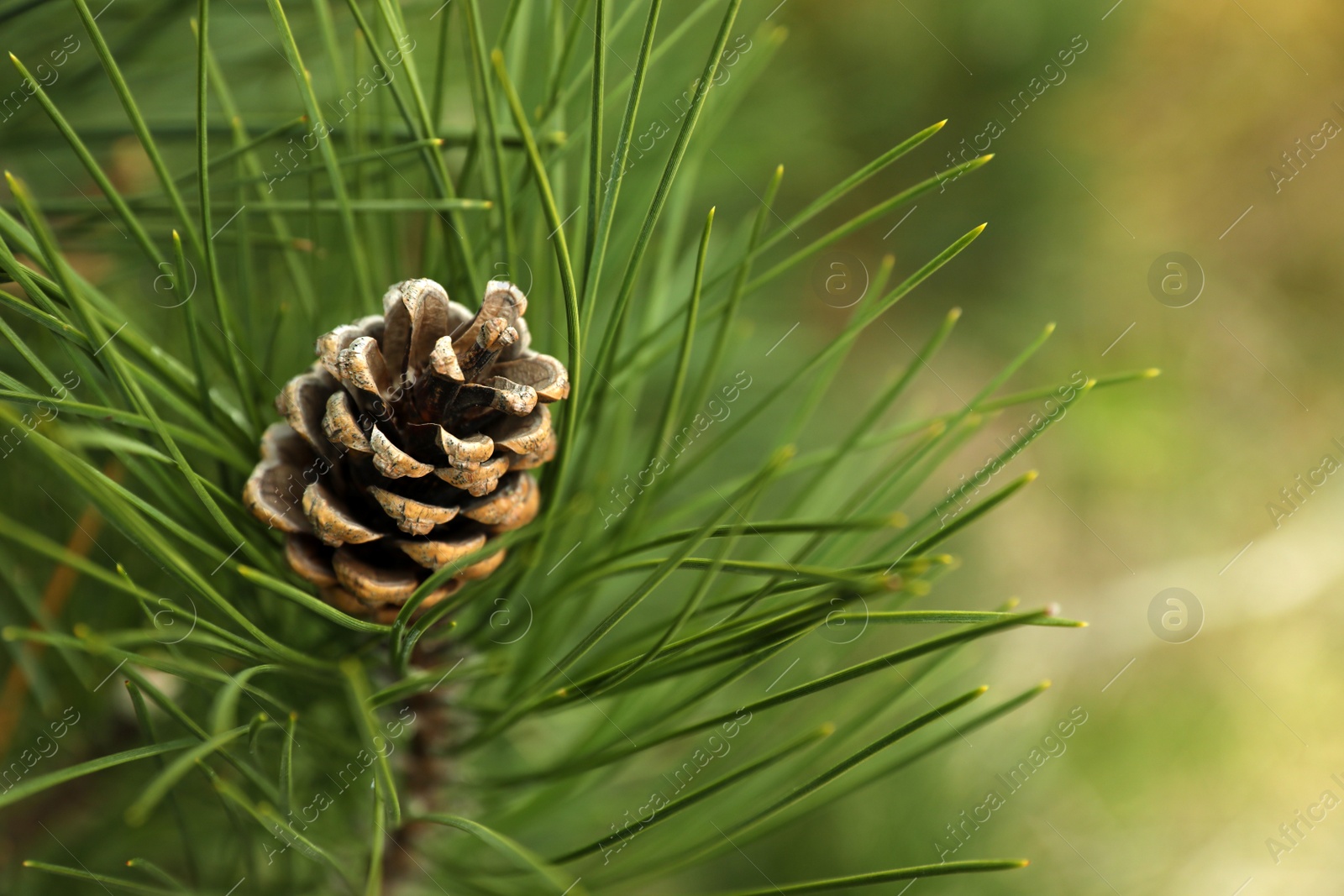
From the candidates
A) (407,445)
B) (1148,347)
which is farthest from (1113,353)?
(407,445)

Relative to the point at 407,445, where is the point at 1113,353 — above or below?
above

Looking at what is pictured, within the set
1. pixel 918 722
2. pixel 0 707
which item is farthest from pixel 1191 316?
pixel 0 707

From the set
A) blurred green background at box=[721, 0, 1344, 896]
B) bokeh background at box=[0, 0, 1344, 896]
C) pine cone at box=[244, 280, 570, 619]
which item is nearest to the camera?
pine cone at box=[244, 280, 570, 619]

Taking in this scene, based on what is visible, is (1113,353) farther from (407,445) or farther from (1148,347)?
(407,445)

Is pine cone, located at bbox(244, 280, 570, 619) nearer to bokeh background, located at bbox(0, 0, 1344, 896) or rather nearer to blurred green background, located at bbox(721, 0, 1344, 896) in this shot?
bokeh background, located at bbox(0, 0, 1344, 896)

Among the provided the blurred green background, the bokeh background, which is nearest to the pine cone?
the bokeh background

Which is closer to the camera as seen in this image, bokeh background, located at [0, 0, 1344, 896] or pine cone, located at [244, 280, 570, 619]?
pine cone, located at [244, 280, 570, 619]
